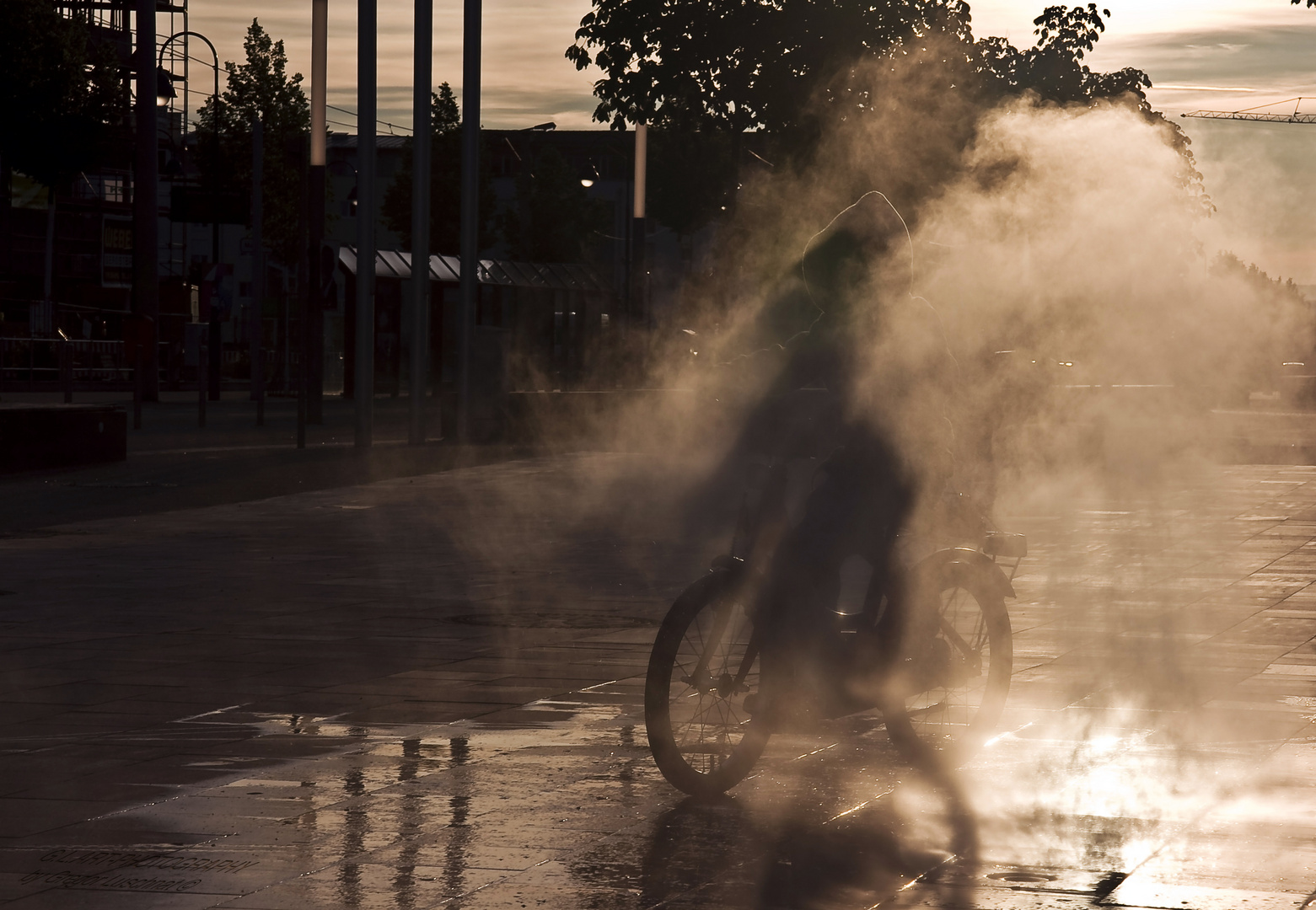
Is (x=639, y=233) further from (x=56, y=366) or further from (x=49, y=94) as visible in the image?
(x=56, y=366)

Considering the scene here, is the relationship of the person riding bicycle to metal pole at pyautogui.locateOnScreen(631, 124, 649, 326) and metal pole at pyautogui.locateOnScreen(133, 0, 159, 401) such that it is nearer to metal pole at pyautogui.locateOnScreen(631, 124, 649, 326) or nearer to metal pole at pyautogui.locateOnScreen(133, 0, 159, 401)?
metal pole at pyautogui.locateOnScreen(631, 124, 649, 326)

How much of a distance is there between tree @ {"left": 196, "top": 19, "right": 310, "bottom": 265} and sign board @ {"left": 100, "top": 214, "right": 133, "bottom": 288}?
779 inches

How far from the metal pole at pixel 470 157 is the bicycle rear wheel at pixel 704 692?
21.7 metres

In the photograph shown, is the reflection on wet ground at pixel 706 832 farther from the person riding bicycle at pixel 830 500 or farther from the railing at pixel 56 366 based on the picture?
the railing at pixel 56 366

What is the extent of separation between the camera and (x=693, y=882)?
4762 millimetres

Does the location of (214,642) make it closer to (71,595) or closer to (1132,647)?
(71,595)

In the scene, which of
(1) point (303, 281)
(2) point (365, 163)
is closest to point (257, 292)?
(1) point (303, 281)

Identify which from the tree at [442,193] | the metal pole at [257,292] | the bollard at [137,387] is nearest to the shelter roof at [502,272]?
the metal pole at [257,292]

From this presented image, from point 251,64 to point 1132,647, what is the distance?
48.0 metres

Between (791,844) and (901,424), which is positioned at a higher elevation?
(901,424)

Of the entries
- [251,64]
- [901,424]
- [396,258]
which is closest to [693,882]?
[901,424]

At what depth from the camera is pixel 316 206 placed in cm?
3169

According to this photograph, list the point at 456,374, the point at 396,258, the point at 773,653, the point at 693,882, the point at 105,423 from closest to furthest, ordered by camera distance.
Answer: the point at 693,882 < the point at 773,653 < the point at 105,423 < the point at 456,374 < the point at 396,258

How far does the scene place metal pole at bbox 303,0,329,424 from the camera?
28.2m
